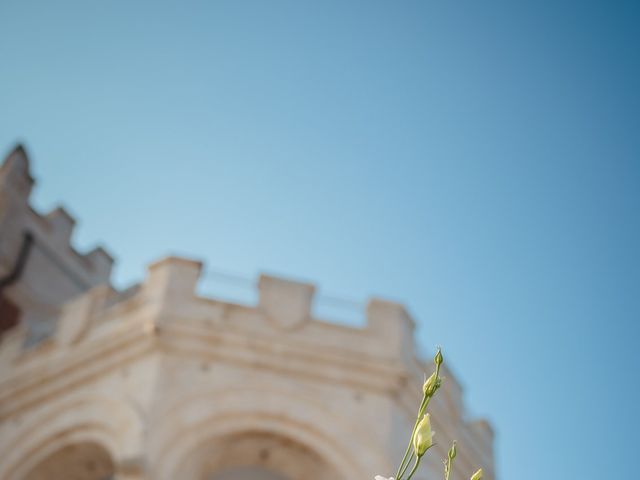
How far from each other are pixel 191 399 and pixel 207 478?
3.47 ft

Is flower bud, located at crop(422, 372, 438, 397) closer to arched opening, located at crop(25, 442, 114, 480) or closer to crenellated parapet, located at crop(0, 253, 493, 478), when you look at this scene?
crenellated parapet, located at crop(0, 253, 493, 478)

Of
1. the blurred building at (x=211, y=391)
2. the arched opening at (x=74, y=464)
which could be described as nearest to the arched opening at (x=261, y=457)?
the blurred building at (x=211, y=391)

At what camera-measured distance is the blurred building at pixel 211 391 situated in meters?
12.1

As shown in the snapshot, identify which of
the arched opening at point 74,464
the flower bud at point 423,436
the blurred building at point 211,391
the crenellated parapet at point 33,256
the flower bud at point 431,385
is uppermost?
the crenellated parapet at point 33,256

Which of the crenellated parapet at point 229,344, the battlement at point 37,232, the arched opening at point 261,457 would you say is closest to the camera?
the arched opening at point 261,457

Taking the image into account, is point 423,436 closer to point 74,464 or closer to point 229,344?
point 229,344

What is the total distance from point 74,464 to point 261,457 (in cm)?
255

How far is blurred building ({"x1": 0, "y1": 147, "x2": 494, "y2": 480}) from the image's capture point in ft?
39.6

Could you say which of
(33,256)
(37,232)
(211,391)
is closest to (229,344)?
(211,391)

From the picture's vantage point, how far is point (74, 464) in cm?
Result: 1287

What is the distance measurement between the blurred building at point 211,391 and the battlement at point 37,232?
4272 mm

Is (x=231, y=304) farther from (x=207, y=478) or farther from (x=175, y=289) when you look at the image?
(x=207, y=478)

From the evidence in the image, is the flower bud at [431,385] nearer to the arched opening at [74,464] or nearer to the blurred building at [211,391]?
the blurred building at [211,391]

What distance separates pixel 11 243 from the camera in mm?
18016
